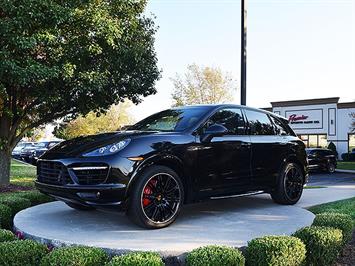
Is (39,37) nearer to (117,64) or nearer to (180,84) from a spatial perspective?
(117,64)

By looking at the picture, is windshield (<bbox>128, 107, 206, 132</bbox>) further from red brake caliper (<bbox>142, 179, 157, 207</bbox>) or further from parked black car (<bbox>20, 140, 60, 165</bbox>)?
parked black car (<bbox>20, 140, 60, 165</bbox>)

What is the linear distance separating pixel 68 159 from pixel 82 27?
17.3 feet

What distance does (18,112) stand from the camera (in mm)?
10531

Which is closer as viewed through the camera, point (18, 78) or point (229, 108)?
point (229, 108)

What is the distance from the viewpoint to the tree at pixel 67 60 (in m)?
8.30

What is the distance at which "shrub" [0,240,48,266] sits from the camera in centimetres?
400

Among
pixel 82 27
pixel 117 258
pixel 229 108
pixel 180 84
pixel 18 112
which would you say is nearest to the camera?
pixel 117 258

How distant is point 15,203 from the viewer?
Result: 22.0ft

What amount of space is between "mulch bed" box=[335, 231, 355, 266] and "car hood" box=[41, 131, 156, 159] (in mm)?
2600

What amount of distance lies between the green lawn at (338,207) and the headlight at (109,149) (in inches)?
138

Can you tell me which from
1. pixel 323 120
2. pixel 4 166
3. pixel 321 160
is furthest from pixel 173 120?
pixel 323 120

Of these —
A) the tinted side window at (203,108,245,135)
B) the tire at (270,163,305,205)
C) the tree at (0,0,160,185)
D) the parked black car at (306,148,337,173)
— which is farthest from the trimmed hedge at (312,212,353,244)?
the parked black car at (306,148,337,173)

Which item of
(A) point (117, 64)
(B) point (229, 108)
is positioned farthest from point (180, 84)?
(B) point (229, 108)

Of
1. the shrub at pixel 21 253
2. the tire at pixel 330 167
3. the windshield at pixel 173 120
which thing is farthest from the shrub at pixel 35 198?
the tire at pixel 330 167
